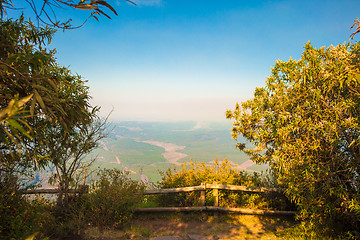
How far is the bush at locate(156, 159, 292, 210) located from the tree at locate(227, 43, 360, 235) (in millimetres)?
2159

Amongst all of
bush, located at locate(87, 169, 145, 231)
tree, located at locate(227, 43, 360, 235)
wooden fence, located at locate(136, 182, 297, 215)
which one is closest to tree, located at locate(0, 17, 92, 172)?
bush, located at locate(87, 169, 145, 231)

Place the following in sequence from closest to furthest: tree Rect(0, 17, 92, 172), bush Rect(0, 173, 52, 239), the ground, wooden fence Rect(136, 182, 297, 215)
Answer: tree Rect(0, 17, 92, 172)
bush Rect(0, 173, 52, 239)
the ground
wooden fence Rect(136, 182, 297, 215)

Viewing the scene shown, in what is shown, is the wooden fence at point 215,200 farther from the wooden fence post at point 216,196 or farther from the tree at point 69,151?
the tree at point 69,151

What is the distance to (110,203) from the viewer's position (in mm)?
5426

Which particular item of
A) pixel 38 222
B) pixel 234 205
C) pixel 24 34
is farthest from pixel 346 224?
pixel 24 34

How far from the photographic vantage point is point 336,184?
14.7ft

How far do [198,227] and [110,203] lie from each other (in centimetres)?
271

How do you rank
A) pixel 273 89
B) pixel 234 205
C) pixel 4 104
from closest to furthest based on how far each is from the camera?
1. pixel 4 104
2. pixel 273 89
3. pixel 234 205

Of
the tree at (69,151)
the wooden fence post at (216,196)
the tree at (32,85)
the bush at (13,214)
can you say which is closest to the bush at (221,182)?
the wooden fence post at (216,196)

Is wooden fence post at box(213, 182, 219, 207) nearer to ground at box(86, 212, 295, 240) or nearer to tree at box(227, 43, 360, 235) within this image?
ground at box(86, 212, 295, 240)

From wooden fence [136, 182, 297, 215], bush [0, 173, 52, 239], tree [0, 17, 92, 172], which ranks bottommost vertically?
wooden fence [136, 182, 297, 215]

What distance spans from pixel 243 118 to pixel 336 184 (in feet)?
8.87

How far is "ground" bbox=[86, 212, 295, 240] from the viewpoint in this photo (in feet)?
16.6

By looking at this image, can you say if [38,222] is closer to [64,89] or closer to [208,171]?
[64,89]
